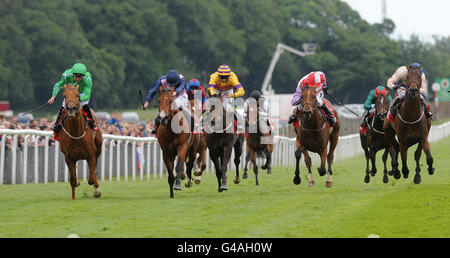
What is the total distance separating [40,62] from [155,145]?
38.2 metres

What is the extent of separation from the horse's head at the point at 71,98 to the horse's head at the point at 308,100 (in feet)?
11.7

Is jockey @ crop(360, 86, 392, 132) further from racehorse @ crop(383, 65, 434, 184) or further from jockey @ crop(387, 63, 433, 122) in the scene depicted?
racehorse @ crop(383, 65, 434, 184)

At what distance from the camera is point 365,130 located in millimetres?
18594

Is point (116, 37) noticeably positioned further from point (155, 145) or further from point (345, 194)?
point (345, 194)

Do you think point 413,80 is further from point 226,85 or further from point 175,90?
point 175,90

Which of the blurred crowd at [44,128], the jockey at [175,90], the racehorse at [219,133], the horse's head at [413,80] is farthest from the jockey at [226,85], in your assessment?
the horse's head at [413,80]

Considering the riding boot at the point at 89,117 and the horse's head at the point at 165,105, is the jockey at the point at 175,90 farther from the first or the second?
the riding boot at the point at 89,117

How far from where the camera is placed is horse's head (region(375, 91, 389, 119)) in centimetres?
1765

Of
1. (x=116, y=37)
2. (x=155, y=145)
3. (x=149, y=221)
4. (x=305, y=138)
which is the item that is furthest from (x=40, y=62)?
(x=149, y=221)

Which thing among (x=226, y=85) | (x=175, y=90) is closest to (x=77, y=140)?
(x=175, y=90)

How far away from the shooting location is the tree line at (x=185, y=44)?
193 ft

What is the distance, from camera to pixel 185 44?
79.5 m

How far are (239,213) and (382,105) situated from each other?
24.8 ft

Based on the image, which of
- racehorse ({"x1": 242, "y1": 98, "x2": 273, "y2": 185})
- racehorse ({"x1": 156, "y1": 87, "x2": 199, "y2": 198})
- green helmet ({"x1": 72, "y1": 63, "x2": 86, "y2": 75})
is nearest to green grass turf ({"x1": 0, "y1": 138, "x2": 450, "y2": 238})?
racehorse ({"x1": 156, "y1": 87, "x2": 199, "y2": 198})
